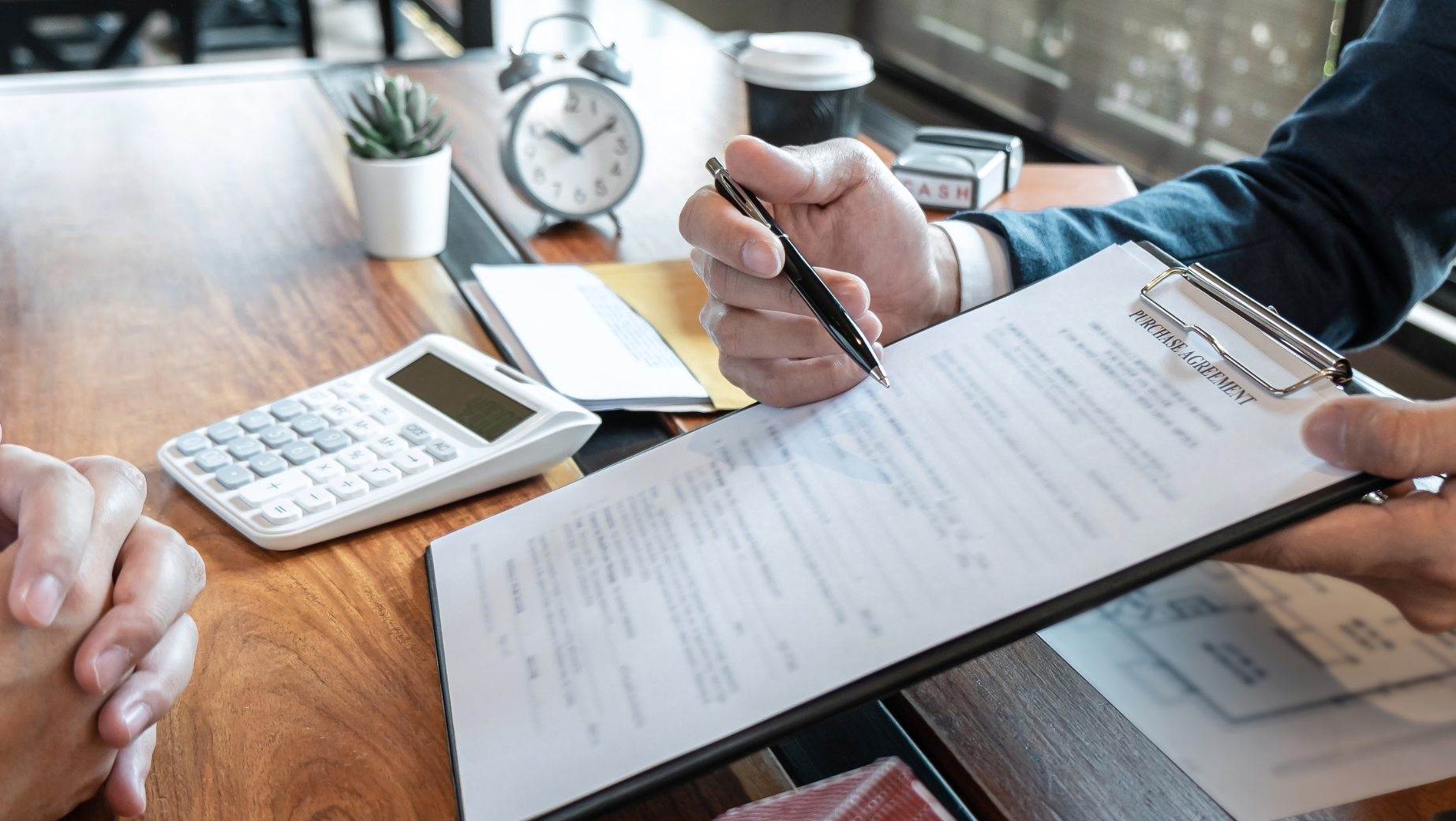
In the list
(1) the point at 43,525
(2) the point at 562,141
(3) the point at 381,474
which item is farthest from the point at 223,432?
(2) the point at 562,141

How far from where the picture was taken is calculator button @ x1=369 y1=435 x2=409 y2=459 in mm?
678

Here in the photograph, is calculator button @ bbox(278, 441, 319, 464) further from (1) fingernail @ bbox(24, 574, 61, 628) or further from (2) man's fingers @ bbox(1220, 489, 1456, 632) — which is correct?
(2) man's fingers @ bbox(1220, 489, 1456, 632)

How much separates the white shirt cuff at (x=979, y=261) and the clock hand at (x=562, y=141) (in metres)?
0.48

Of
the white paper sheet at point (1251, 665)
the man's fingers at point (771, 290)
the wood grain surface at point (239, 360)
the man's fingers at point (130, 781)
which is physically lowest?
the white paper sheet at point (1251, 665)

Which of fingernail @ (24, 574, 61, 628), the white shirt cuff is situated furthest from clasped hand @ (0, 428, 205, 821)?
the white shirt cuff

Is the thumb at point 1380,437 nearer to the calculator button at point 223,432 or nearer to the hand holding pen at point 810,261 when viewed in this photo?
the hand holding pen at point 810,261

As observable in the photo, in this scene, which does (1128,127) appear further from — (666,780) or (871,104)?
(666,780)

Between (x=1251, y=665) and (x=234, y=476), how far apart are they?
5.02ft

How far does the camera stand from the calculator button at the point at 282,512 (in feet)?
2.04

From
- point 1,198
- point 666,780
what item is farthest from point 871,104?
point 666,780

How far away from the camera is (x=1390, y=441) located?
1.38 feet

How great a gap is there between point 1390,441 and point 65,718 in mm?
586

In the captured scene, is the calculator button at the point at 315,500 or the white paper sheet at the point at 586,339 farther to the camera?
the white paper sheet at the point at 586,339

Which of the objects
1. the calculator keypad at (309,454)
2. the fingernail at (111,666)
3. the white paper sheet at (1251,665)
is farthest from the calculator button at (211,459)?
the white paper sheet at (1251,665)
